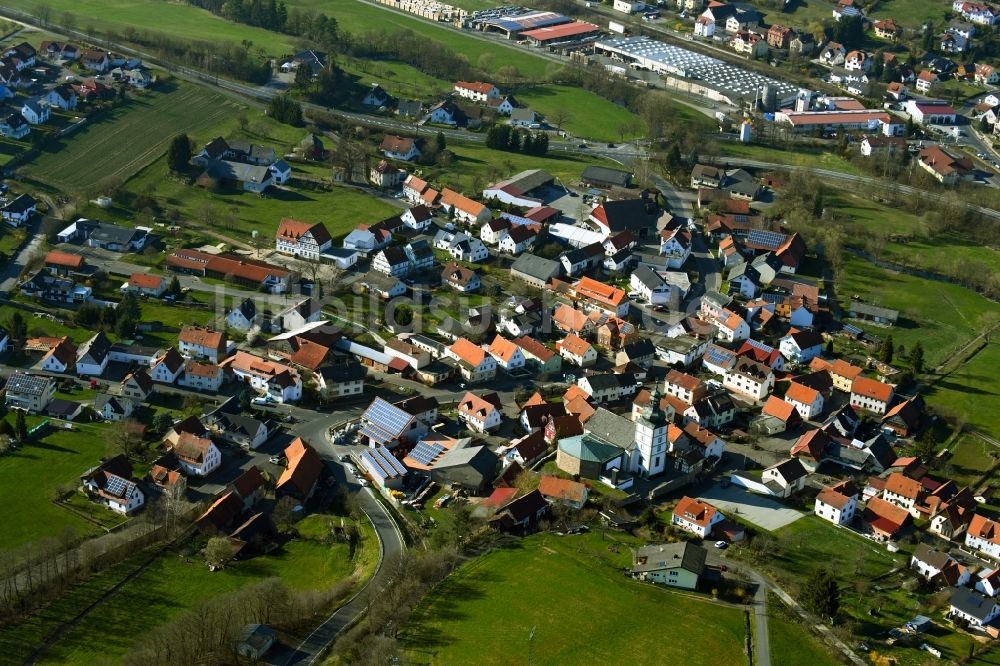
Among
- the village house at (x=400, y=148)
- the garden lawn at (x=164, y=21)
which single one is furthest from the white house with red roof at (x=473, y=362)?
the garden lawn at (x=164, y=21)

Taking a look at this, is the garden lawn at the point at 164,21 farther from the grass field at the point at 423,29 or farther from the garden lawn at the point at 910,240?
the garden lawn at the point at 910,240

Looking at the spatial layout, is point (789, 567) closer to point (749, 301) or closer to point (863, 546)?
point (863, 546)

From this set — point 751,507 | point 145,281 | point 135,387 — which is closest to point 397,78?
point 145,281

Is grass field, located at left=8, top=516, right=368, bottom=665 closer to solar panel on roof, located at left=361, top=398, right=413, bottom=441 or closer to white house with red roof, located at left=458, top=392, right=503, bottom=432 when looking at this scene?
solar panel on roof, located at left=361, top=398, right=413, bottom=441

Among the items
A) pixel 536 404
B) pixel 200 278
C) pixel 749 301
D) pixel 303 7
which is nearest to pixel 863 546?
pixel 536 404

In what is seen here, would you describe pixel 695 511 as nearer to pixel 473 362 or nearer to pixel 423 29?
pixel 473 362

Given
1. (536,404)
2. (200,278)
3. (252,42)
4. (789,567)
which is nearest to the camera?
(789,567)
